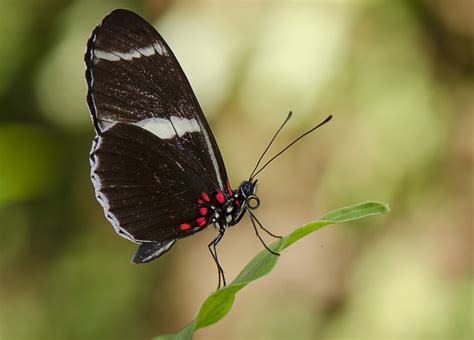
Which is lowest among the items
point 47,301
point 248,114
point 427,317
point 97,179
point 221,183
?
point 427,317

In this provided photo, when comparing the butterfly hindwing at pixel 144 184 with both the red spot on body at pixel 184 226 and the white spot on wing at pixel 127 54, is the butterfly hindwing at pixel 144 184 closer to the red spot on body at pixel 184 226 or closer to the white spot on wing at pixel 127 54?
the red spot on body at pixel 184 226

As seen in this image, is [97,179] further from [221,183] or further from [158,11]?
[158,11]

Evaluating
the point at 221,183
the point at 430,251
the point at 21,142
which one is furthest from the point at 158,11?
the point at 221,183

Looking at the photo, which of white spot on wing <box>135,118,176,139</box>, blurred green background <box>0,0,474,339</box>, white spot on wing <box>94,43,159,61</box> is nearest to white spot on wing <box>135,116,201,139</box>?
white spot on wing <box>135,118,176,139</box>

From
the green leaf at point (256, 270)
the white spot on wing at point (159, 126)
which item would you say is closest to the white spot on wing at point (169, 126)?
the white spot on wing at point (159, 126)

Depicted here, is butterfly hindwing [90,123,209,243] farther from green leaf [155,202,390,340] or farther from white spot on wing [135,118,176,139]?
green leaf [155,202,390,340]

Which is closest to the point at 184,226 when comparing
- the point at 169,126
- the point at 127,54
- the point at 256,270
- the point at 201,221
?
the point at 201,221
